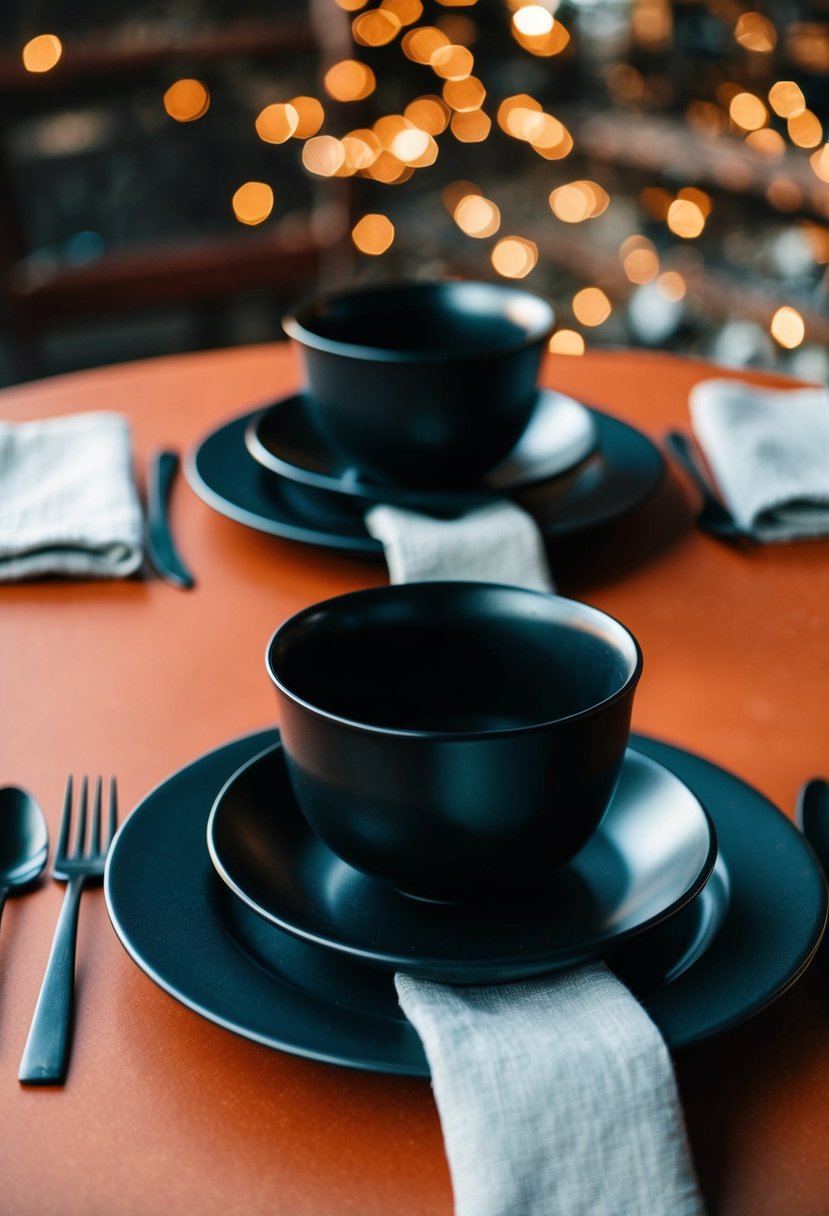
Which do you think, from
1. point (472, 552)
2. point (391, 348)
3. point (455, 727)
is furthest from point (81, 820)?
point (391, 348)

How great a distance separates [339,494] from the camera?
0.71 metres

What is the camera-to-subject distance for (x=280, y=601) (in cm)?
67

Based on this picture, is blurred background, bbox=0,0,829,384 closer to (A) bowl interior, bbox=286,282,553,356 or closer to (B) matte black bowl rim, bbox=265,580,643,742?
(A) bowl interior, bbox=286,282,553,356

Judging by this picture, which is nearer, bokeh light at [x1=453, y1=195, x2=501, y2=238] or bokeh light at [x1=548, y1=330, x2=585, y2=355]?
bokeh light at [x1=548, y1=330, x2=585, y2=355]

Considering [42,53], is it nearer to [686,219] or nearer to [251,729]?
[686,219]

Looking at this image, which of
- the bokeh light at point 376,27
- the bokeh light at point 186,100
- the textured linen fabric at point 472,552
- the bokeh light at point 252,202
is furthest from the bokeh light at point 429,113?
the textured linen fabric at point 472,552

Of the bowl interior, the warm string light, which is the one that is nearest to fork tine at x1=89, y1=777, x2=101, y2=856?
the bowl interior

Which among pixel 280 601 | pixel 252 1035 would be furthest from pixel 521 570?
pixel 252 1035

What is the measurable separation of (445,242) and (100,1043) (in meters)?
2.52

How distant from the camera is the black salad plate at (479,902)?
1.16ft

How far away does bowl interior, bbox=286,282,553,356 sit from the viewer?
2.58 feet

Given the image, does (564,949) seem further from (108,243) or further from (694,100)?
(108,243)

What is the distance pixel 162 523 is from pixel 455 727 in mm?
345

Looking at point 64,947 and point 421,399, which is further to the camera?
point 421,399
